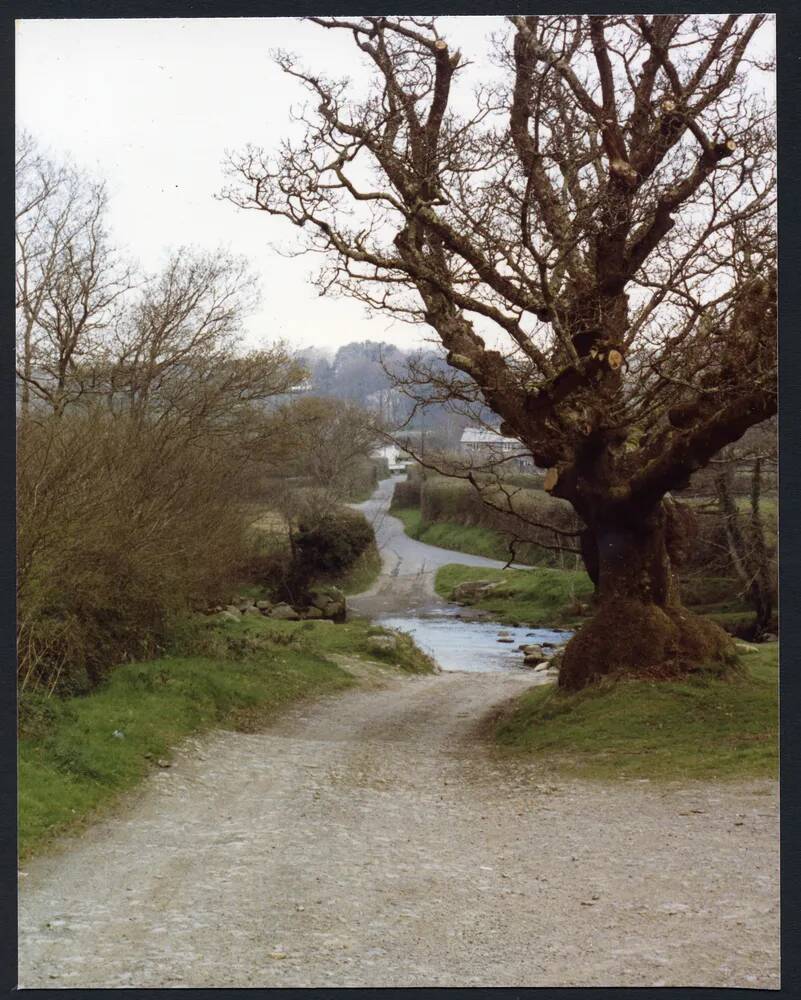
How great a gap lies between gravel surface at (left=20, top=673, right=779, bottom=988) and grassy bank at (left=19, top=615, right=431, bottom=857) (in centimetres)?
34

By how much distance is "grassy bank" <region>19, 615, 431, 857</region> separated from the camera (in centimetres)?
772

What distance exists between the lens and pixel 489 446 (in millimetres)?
12195

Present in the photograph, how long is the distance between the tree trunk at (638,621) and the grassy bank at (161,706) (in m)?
3.97

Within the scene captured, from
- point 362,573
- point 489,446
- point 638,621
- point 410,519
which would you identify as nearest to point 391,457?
point 410,519

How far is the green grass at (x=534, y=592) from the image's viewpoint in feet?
51.5

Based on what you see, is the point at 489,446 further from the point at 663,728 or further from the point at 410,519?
the point at 410,519

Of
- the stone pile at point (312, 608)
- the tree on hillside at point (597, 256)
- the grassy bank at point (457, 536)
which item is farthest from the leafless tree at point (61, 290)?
the stone pile at point (312, 608)

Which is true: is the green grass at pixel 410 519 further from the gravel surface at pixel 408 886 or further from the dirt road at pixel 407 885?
the gravel surface at pixel 408 886

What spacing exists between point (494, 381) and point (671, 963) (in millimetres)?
6741

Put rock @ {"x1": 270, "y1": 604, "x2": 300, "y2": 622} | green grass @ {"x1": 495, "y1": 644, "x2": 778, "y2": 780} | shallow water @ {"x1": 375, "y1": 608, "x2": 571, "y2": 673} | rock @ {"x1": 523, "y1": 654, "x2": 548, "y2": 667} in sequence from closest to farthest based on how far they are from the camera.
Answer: green grass @ {"x1": 495, "y1": 644, "x2": 778, "y2": 780}, rock @ {"x1": 523, "y1": 654, "x2": 548, "y2": 667}, shallow water @ {"x1": 375, "y1": 608, "x2": 571, "y2": 673}, rock @ {"x1": 270, "y1": 604, "x2": 300, "y2": 622}

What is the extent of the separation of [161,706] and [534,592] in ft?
23.0

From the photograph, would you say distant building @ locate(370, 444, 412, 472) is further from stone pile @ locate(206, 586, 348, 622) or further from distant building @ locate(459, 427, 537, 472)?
distant building @ locate(459, 427, 537, 472)

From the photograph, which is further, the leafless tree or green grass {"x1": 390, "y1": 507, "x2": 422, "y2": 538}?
green grass {"x1": 390, "y1": 507, "x2": 422, "y2": 538}

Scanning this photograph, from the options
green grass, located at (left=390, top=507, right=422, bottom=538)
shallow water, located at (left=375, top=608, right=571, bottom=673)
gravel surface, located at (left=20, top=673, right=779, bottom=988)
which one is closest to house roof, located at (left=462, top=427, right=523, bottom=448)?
gravel surface, located at (left=20, top=673, right=779, bottom=988)
